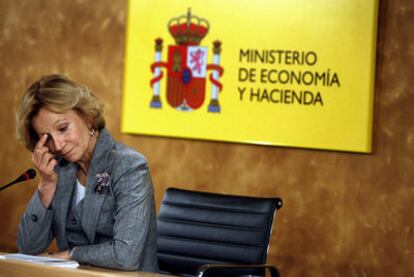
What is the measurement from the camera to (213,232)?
127 inches

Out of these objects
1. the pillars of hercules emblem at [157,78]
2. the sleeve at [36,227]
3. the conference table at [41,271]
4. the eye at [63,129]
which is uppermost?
the pillars of hercules emblem at [157,78]

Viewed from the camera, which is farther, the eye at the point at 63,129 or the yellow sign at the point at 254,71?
the yellow sign at the point at 254,71

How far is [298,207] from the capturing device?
4.25 m

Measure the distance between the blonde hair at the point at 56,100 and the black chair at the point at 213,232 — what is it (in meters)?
0.56

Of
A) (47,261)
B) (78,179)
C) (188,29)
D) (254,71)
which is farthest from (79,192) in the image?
(188,29)

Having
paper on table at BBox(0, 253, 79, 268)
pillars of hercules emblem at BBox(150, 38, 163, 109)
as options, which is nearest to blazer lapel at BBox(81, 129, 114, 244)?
paper on table at BBox(0, 253, 79, 268)

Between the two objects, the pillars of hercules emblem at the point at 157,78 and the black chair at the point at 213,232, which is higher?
the pillars of hercules emblem at the point at 157,78

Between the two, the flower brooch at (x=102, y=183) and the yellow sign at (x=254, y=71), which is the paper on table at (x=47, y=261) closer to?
the flower brooch at (x=102, y=183)

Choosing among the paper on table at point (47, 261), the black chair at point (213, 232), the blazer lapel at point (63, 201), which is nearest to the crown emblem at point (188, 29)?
the black chair at point (213, 232)

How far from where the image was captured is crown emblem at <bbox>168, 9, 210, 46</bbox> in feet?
14.8

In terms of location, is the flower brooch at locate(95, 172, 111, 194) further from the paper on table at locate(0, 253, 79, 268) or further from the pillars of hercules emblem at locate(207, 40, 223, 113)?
the pillars of hercules emblem at locate(207, 40, 223, 113)

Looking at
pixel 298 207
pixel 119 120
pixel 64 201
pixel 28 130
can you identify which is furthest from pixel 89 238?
pixel 119 120

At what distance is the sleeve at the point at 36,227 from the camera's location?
3021 millimetres

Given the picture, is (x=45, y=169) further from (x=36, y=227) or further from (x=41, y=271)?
(x=41, y=271)
